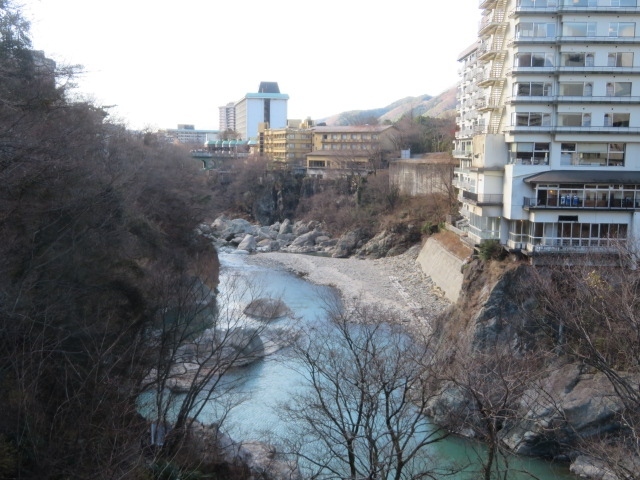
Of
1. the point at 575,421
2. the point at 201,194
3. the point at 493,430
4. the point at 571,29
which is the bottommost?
the point at 575,421

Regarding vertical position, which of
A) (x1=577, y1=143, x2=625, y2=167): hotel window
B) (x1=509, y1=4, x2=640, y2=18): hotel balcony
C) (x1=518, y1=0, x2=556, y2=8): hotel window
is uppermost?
(x1=518, y1=0, x2=556, y2=8): hotel window

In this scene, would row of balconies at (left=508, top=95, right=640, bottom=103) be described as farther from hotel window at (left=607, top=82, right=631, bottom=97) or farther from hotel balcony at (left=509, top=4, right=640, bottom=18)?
hotel balcony at (left=509, top=4, right=640, bottom=18)

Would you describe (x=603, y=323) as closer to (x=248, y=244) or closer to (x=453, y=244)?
Answer: (x=453, y=244)

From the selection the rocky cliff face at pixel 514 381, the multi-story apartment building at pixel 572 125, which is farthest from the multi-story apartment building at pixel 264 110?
the rocky cliff face at pixel 514 381

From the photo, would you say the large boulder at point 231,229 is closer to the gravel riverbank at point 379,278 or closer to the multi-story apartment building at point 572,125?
the gravel riverbank at point 379,278

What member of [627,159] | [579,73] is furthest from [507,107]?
[627,159]

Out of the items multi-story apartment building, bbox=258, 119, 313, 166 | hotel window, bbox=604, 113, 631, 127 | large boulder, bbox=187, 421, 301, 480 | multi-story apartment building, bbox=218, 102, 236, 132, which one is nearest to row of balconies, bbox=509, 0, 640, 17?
hotel window, bbox=604, 113, 631, 127

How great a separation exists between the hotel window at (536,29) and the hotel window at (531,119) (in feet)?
6.08

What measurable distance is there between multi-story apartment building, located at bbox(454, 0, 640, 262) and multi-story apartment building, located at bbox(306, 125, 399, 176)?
953 inches

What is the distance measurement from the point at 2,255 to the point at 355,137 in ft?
135

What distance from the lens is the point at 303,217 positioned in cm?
4178

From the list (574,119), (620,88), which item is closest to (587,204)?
(574,119)

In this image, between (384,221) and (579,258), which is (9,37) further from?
(384,221)

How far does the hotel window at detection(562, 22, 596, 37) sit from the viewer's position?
15250 mm
